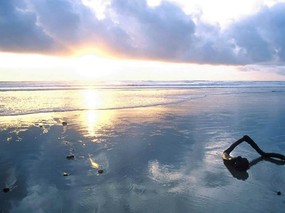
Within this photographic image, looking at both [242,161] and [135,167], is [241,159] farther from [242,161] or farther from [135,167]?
[135,167]

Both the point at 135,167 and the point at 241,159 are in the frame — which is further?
the point at 135,167

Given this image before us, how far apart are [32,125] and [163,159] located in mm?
10572

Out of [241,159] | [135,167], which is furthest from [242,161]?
[135,167]

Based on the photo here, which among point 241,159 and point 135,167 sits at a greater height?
point 241,159

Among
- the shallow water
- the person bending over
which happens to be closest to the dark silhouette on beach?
the person bending over

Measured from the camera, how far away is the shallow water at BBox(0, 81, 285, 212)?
9008 mm

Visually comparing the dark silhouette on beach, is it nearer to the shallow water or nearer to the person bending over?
the person bending over

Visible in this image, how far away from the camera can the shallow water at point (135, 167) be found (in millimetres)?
9008

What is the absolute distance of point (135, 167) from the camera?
12016 mm

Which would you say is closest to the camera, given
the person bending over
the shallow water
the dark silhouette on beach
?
the shallow water

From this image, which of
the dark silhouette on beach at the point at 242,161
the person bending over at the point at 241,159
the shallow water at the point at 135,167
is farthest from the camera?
the person bending over at the point at 241,159

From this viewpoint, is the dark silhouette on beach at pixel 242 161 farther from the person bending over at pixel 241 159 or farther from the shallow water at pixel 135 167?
the shallow water at pixel 135 167

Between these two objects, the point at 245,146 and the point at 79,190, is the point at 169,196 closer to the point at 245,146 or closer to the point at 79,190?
the point at 79,190

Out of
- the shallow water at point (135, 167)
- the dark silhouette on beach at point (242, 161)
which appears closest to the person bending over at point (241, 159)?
the dark silhouette on beach at point (242, 161)
